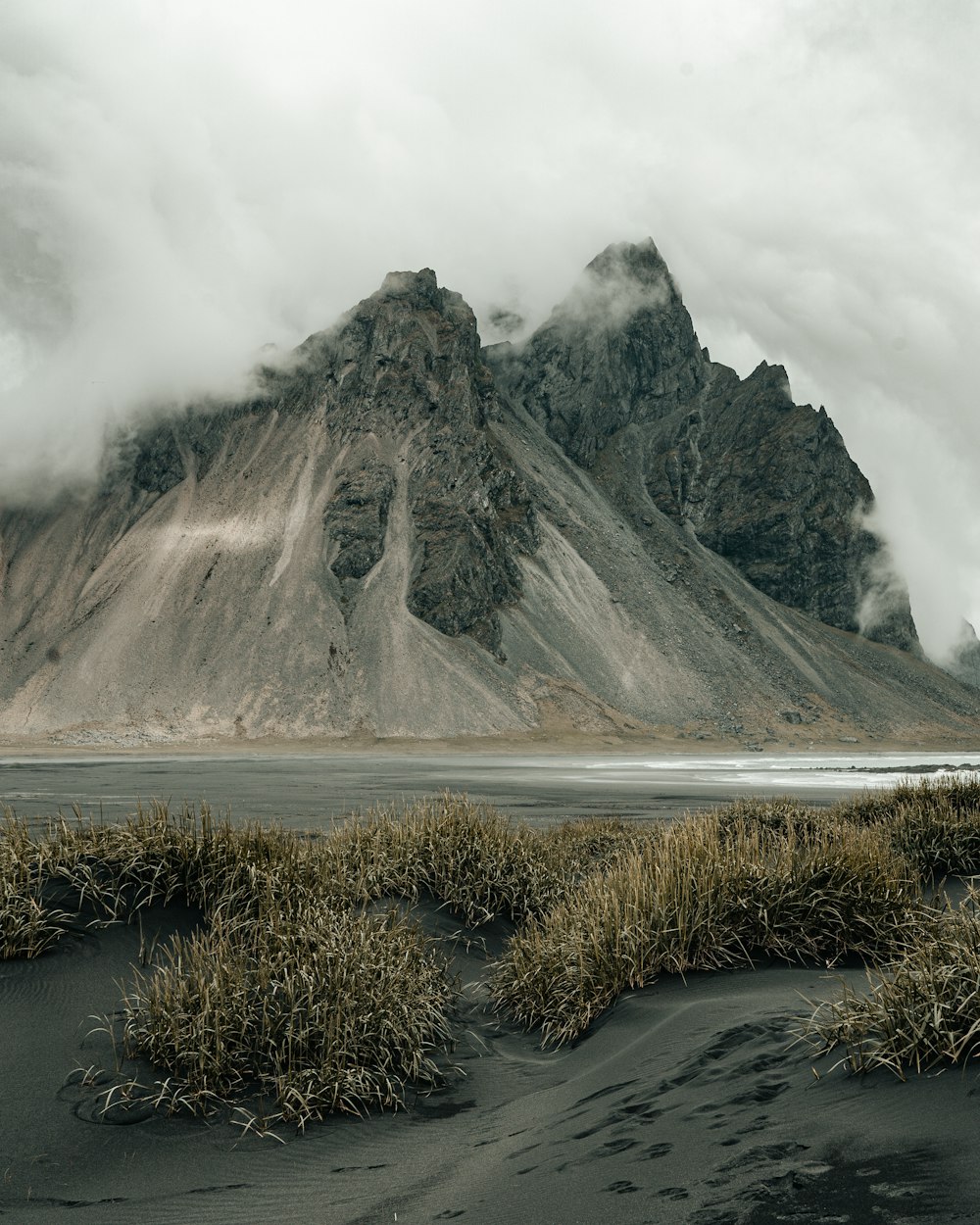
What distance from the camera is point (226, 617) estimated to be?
344 ft

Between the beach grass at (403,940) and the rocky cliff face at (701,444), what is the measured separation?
162 metres

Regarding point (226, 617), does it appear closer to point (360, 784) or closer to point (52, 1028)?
point (360, 784)

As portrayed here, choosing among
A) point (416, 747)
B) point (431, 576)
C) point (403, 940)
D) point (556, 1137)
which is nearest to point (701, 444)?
point (431, 576)

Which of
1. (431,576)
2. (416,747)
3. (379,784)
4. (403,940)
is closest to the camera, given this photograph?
(403,940)

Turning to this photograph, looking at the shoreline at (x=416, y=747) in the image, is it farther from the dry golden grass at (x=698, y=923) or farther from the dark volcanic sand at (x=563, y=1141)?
the dark volcanic sand at (x=563, y=1141)

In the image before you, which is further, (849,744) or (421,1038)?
(849,744)

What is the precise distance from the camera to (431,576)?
115 metres

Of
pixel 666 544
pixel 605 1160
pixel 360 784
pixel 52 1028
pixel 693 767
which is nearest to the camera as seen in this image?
pixel 605 1160

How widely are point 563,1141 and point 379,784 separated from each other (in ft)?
132

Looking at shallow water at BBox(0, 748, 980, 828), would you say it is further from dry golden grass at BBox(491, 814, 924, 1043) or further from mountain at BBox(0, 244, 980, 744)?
mountain at BBox(0, 244, 980, 744)

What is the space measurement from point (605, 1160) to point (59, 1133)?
11.9 ft

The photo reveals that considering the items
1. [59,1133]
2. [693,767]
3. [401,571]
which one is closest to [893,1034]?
[59,1133]

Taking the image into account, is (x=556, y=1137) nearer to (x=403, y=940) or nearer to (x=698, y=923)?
(x=403, y=940)

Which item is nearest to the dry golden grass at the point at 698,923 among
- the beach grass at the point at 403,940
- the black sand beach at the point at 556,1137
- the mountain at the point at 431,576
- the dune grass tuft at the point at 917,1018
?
the beach grass at the point at 403,940
